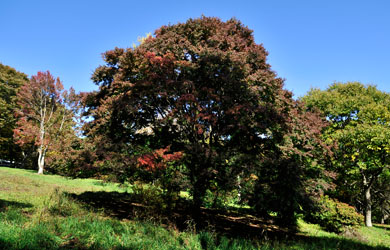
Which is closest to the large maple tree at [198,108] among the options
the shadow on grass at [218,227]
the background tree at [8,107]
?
the shadow on grass at [218,227]

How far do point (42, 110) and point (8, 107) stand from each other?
1019 cm

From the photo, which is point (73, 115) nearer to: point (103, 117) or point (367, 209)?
point (103, 117)

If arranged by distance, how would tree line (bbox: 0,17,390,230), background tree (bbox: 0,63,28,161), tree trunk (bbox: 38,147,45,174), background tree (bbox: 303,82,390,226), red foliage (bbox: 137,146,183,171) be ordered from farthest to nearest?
background tree (bbox: 0,63,28,161)
tree trunk (bbox: 38,147,45,174)
background tree (bbox: 303,82,390,226)
tree line (bbox: 0,17,390,230)
red foliage (bbox: 137,146,183,171)

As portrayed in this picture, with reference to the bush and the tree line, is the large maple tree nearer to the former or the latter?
the tree line

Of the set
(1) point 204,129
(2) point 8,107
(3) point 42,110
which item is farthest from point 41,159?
(1) point 204,129

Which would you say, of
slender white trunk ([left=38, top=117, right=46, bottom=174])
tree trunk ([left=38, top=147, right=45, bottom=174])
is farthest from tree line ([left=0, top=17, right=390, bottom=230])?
tree trunk ([left=38, top=147, right=45, bottom=174])

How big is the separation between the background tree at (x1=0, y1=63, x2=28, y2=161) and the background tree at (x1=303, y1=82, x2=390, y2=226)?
3808cm

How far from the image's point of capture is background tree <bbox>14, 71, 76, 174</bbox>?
25.1 metres

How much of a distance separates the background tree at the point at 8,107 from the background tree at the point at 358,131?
38.1m

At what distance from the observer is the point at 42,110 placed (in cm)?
2631

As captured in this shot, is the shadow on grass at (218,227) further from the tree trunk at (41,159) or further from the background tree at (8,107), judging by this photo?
the background tree at (8,107)

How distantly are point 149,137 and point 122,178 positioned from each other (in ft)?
7.78

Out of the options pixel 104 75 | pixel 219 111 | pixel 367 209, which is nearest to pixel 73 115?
pixel 104 75

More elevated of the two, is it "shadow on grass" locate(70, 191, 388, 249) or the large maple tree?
the large maple tree
